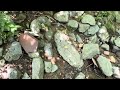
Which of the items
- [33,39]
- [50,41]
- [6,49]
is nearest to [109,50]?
[50,41]

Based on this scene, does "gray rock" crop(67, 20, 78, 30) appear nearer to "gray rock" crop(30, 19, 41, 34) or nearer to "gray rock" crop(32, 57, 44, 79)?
"gray rock" crop(30, 19, 41, 34)

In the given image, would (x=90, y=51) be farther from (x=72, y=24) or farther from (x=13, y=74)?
(x=13, y=74)

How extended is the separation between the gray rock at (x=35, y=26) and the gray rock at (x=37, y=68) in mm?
392

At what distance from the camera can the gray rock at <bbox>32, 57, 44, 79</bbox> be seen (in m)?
2.56

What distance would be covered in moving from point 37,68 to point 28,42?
0.34 metres

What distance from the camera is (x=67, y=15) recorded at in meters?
3.23

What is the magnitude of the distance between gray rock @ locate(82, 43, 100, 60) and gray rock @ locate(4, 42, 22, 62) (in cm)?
80

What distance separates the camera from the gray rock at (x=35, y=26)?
2.88 metres

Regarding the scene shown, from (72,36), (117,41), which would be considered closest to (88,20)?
(72,36)

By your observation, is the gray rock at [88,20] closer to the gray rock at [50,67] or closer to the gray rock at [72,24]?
the gray rock at [72,24]

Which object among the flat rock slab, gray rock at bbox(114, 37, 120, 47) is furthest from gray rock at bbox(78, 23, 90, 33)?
the flat rock slab

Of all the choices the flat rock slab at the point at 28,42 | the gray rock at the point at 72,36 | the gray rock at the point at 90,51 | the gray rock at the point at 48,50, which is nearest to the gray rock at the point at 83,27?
the gray rock at the point at 72,36
